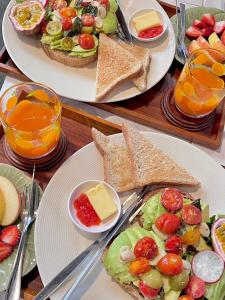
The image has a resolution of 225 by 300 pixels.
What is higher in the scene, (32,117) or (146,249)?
(32,117)

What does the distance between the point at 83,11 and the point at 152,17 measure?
0.34m

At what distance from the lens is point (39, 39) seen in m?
1.96

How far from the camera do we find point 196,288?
134 centimetres

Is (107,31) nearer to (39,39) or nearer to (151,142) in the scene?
(39,39)

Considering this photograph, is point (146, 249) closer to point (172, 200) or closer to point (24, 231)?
point (172, 200)

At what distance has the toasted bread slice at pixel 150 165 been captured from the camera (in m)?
1.58

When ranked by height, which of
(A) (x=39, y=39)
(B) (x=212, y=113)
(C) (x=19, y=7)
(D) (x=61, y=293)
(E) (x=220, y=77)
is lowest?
(D) (x=61, y=293)

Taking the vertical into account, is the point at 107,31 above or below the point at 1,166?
above

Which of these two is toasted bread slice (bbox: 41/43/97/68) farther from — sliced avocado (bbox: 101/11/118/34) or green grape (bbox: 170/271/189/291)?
green grape (bbox: 170/271/189/291)

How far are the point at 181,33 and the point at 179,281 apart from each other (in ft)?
4.01

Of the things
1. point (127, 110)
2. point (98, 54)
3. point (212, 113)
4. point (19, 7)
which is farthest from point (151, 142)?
point (19, 7)

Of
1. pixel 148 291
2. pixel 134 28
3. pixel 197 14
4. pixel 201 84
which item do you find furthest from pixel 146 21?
pixel 148 291

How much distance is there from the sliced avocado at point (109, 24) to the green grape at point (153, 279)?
1147 mm

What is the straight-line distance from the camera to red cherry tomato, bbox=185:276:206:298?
1.33 meters
